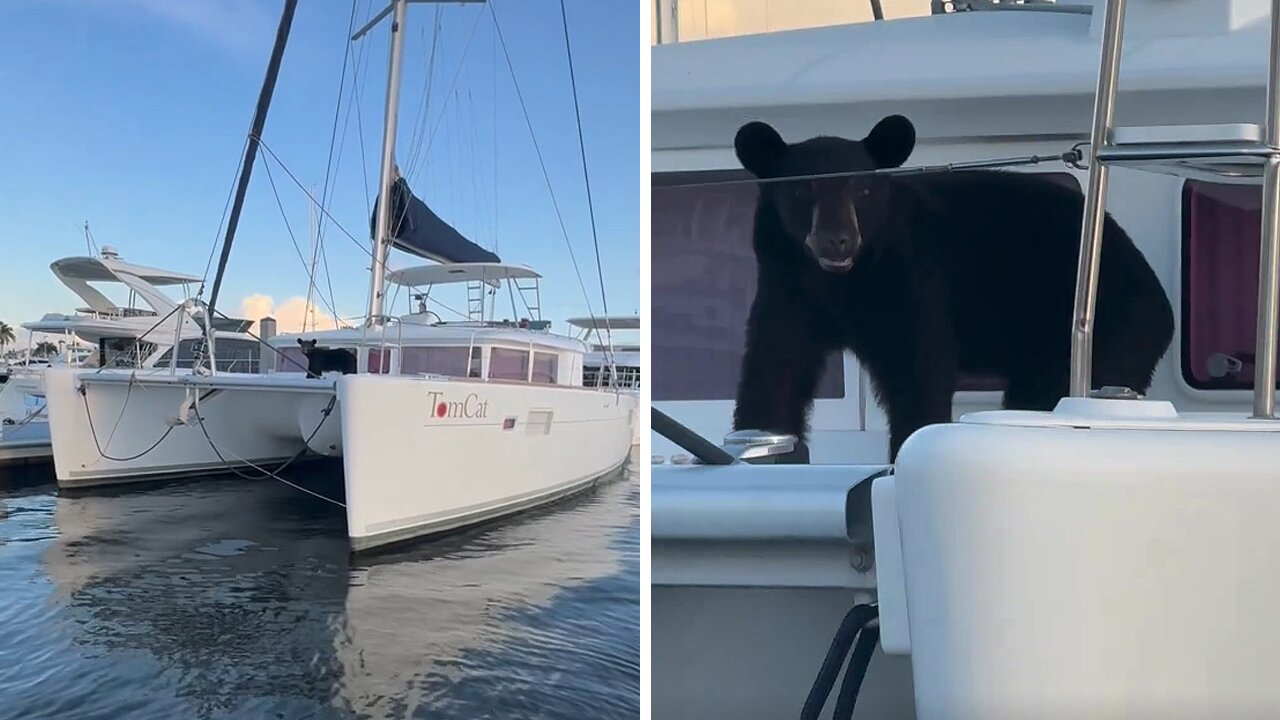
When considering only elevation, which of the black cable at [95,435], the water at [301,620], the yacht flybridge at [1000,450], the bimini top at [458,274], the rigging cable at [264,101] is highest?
the rigging cable at [264,101]

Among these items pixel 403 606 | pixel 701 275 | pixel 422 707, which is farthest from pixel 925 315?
pixel 403 606

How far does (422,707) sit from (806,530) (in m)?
3.01

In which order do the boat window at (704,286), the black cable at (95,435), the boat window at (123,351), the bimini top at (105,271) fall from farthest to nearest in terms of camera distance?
the bimini top at (105,271) → the boat window at (123,351) → the black cable at (95,435) → the boat window at (704,286)

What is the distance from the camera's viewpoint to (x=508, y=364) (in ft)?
28.1

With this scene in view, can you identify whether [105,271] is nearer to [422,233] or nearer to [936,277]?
[422,233]

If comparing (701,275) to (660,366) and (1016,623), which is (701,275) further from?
(1016,623)

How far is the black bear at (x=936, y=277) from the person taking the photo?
1727 mm

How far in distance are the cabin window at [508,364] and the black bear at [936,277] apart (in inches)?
270

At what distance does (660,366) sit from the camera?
1933 millimetres

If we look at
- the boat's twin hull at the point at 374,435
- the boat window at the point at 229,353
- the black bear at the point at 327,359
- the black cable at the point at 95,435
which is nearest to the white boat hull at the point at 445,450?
the boat's twin hull at the point at 374,435

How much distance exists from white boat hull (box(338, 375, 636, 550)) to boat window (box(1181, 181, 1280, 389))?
523cm

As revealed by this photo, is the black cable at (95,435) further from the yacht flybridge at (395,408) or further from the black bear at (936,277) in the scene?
the black bear at (936,277)

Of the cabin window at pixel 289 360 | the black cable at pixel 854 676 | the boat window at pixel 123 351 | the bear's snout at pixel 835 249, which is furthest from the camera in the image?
the cabin window at pixel 289 360

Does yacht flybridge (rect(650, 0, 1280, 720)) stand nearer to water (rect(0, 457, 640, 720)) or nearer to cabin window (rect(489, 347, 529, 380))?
water (rect(0, 457, 640, 720))
